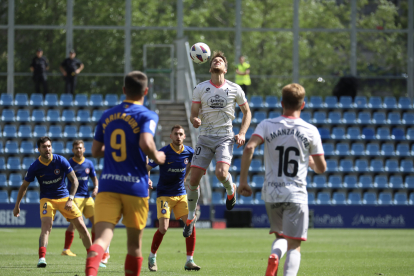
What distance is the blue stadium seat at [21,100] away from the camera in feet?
79.3

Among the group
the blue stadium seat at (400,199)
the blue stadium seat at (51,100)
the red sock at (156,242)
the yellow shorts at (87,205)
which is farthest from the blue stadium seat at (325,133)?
the red sock at (156,242)

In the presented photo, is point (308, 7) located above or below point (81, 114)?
above

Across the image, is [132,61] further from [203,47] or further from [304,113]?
[203,47]

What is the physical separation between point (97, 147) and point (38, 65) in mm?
20066

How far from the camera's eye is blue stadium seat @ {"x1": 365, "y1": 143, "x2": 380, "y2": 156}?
24078 mm

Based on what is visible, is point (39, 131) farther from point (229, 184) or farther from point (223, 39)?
point (229, 184)

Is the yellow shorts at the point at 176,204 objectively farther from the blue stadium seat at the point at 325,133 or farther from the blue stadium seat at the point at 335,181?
the blue stadium seat at the point at 325,133

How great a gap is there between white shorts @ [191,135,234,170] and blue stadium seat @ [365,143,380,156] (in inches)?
623

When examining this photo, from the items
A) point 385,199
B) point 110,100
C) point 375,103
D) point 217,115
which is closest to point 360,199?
point 385,199

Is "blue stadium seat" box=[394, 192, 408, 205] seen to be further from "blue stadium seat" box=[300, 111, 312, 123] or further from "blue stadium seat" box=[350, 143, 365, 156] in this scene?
"blue stadium seat" box=[300, 111, 312, 123]

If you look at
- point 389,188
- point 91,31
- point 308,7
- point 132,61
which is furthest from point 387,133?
point 91,31

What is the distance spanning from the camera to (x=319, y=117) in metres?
24.6

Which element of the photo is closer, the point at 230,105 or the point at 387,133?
the point at 230,105

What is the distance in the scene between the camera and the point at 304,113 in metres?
24.5
